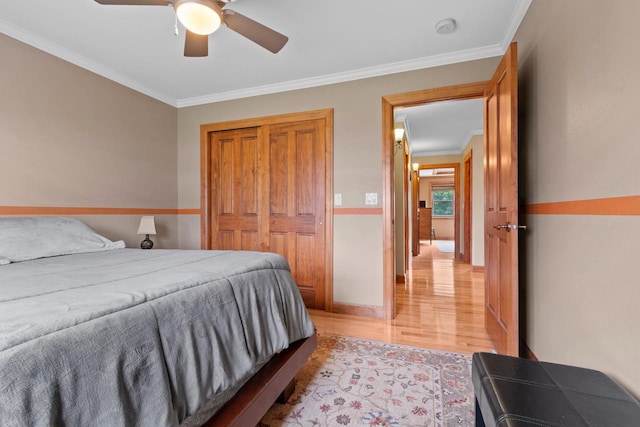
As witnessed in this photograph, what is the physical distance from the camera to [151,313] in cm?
85

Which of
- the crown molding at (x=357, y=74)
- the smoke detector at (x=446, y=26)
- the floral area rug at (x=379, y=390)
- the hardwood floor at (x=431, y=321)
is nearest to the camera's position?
the floral area rug at (x=379, y=390)

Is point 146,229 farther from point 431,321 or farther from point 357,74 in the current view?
point 431,321

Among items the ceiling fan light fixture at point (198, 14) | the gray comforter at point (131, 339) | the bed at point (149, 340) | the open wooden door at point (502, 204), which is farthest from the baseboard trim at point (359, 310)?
Result: the ceiling fan light fixture at point (198, 14)

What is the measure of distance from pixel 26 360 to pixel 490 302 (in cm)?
272

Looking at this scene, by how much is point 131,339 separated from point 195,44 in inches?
74.2

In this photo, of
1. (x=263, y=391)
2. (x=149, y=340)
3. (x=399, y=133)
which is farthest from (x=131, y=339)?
(x=399, y=133)

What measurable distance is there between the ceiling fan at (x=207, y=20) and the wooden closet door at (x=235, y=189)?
60.7 inches

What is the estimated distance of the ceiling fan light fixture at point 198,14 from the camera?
152 centimetres

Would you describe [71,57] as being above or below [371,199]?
above

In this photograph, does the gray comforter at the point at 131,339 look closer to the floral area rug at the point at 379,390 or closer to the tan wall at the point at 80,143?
the floral area rug at the point at 379,390

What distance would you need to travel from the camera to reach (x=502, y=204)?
2018 millimetres

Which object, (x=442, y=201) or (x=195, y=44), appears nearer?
(x=195, y=44)

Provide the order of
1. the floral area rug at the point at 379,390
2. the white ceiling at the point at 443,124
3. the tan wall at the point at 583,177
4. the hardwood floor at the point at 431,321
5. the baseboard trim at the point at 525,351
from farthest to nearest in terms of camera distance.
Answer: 1. the white ceiling at the point at 443,124
2. the hardwood floor at the point at 431,321
3. the baseboard trim at the point at 525,351
4. the floral area rug at the point at 379,390
5. the tan wall at the point at 583,177

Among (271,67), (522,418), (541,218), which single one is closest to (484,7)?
(541,218)
